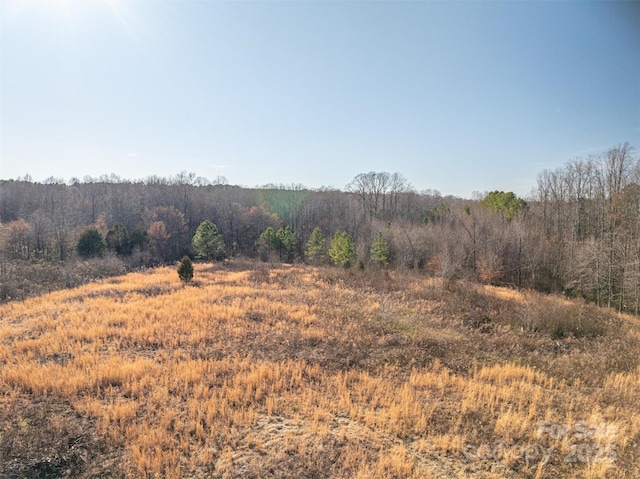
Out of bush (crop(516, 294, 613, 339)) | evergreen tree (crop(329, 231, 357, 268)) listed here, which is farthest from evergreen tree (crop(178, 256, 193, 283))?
bush (crop(516, 294, 613, 339))

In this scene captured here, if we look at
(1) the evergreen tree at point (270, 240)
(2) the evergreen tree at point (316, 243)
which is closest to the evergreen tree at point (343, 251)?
(2) the evergreen tree at point (316, 243)

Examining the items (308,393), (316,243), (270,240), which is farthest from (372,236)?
(308,393)

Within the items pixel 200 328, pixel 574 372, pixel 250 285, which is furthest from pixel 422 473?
pixel 250 285

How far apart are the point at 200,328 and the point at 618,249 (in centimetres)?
2635

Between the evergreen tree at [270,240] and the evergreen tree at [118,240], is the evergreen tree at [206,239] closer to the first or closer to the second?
the evergreen tree at [270,240]

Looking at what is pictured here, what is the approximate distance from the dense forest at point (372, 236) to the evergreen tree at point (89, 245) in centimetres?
10

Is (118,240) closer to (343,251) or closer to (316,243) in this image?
(316,243)

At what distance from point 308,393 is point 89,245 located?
31.6 m

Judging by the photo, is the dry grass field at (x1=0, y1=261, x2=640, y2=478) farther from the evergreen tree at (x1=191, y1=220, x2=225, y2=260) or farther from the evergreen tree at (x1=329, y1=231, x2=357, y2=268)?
the evergreen tree at (x1=191, y1=220, x2=225, y2=260)

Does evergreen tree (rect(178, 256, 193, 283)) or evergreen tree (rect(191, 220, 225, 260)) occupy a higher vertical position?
evergreen tree (rect(191, 220, 225, 260))

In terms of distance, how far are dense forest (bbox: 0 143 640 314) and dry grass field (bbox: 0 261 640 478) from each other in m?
9.29

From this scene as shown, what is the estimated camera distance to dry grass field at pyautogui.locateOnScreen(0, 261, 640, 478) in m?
5.49

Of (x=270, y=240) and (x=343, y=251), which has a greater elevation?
(x=270, y=240)

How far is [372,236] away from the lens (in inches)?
1569
